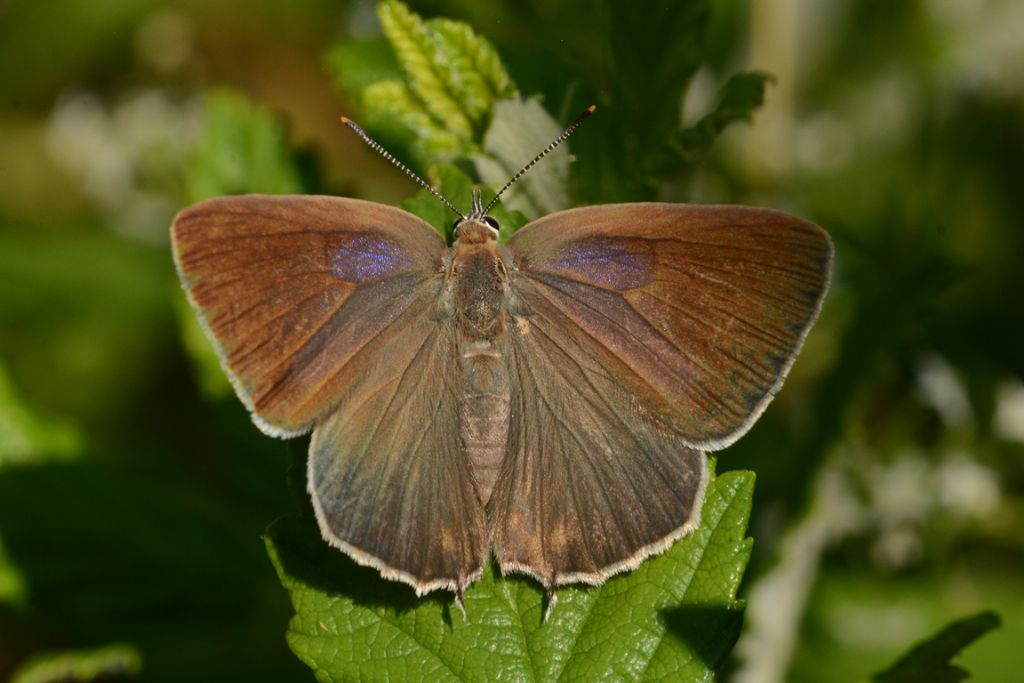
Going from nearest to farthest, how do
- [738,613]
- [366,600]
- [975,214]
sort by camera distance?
1. [738,613]
2. [366,600]
3. [975,214]

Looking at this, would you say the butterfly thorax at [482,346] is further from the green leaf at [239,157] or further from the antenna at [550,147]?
the green leaf at [239,157]

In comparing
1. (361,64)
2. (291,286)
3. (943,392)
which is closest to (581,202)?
(291,286)

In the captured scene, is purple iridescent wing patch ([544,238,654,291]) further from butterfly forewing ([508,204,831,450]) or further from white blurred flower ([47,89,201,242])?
white blurred flower ([47,89,201,242])

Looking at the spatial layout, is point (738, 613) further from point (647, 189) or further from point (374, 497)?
point (647, 189)

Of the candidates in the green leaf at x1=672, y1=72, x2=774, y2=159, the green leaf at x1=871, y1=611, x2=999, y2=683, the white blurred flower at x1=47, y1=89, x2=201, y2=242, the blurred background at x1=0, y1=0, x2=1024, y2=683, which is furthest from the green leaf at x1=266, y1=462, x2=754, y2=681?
the white blurred flower at x1=47, y1=89, x2=201, y2=242

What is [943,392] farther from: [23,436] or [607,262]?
[23,436]

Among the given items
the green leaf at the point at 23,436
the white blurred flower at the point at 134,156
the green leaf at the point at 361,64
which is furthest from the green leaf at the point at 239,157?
the white blurred flower at the point at 134,156

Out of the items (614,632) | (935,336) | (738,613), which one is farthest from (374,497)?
(935,336)
